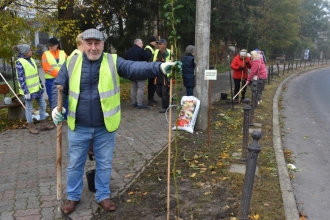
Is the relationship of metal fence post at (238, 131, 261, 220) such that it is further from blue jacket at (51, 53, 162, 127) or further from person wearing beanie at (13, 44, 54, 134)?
person wearing beanie at (13, 44, 54, 134)

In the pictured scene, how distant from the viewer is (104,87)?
3.75 m

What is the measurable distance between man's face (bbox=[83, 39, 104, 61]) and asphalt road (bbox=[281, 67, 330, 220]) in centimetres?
311

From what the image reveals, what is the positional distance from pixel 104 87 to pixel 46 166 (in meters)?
2.38

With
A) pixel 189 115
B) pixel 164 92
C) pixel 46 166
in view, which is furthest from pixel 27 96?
pixel 164 92

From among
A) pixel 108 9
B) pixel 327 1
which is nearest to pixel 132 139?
pixel 108 9

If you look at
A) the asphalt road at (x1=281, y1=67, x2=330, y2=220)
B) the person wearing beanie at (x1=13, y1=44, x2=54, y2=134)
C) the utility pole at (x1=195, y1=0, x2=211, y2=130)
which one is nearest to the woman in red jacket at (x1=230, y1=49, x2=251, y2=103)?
the asphalt road at (x1=281, y1=67, x2=330, y2=220)

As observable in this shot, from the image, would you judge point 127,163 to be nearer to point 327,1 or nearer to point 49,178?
point 49,178

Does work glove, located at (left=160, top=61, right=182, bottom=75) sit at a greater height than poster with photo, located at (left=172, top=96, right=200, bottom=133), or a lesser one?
greater

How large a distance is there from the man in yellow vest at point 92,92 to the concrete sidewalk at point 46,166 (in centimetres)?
40

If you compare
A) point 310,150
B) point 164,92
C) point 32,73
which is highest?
point 32,73

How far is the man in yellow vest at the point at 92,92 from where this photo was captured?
3725mm

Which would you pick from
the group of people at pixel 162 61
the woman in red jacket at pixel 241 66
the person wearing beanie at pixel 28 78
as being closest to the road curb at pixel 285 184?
the group of people at pixel 162 61

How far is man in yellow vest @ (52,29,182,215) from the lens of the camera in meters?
3.72

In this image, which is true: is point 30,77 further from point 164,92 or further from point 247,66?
point 247,66
